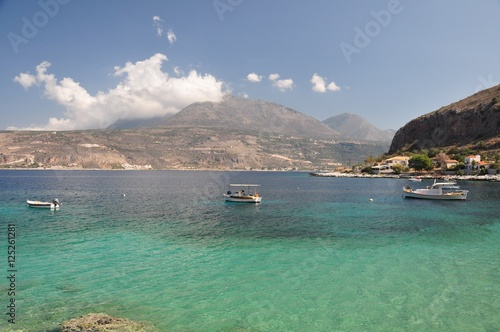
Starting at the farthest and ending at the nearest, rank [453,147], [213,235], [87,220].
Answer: [453,147] → [87,220] → [213,235]

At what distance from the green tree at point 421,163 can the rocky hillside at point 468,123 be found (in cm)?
3124

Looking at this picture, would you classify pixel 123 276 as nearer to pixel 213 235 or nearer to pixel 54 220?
pixel 213 235

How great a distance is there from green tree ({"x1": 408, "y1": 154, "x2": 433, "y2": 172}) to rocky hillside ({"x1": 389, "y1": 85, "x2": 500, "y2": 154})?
31.2m

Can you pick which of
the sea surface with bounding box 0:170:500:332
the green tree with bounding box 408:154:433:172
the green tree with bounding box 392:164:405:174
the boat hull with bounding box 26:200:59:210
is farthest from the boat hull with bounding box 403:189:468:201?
the green tree with bounding box 392:164:405:174

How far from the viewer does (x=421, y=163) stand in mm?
144500

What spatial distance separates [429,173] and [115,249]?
146 metres

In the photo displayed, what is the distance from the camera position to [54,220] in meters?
40.6

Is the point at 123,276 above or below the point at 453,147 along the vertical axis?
below

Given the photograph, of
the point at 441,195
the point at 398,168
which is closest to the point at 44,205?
the point at 441,195

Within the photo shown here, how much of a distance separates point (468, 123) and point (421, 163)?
51773 millimetres

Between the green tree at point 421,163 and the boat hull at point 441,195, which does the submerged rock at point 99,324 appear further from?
the green tree at point 421,163

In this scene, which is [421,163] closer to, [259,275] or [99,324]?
[259,275]

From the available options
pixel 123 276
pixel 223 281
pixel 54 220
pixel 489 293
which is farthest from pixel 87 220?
pixel 489 293

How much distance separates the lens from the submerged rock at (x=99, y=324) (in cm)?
1304
